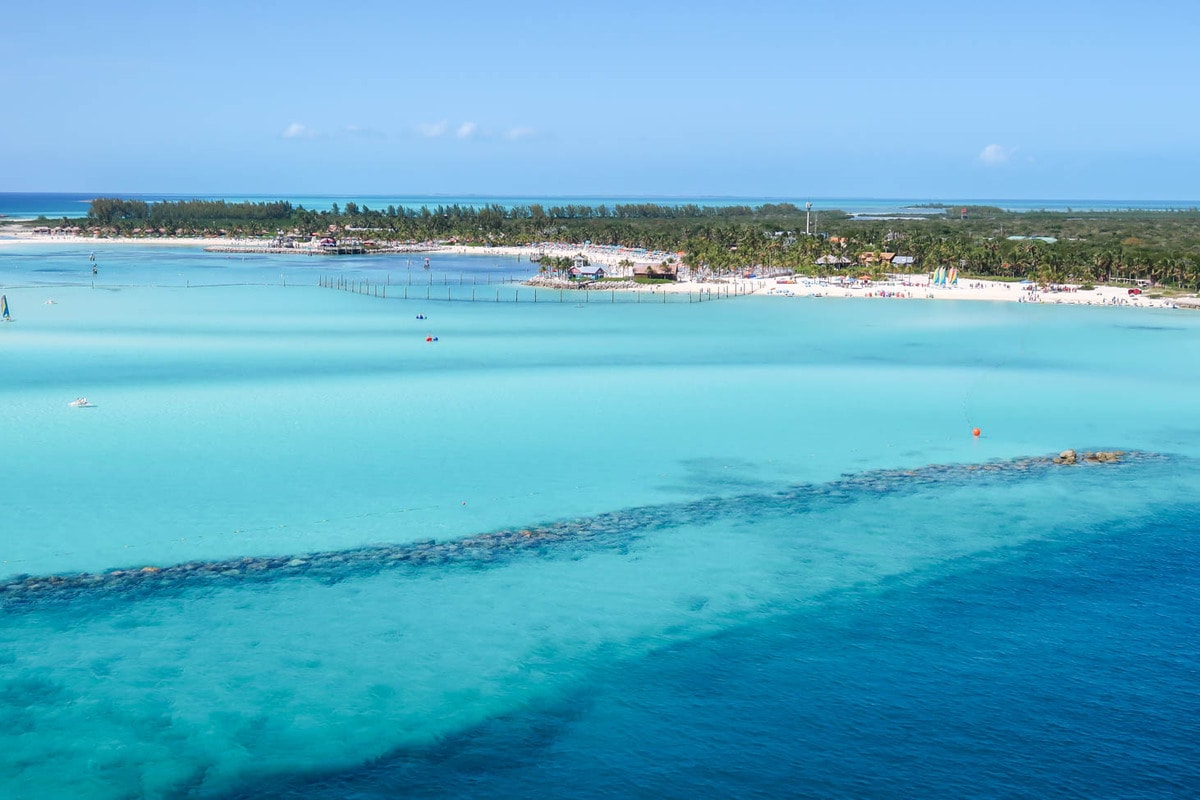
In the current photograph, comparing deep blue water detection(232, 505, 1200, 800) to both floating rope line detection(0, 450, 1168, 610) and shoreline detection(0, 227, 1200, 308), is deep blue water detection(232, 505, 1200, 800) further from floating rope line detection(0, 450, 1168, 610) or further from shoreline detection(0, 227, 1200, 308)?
shoreline detection(0, 227, 1200, 308)

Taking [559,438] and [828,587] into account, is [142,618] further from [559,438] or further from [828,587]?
[559,438]

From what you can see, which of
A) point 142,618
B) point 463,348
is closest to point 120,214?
point 463,348

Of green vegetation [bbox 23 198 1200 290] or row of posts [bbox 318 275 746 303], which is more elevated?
green vegetation [bbox 23 198 1200 290]

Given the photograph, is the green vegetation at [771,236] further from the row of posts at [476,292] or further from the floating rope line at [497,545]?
the floating rope line at [497,545]

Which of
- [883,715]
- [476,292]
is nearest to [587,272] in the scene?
[476,292]

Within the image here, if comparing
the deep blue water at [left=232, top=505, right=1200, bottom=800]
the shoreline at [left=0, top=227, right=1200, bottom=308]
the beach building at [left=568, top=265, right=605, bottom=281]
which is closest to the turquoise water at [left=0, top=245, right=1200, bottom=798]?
the deep blue water at [left=232, top=505, right=1200, bottom=800]

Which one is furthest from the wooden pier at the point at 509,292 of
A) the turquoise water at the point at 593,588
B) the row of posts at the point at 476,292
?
the turquoise water at the point at 593,588
